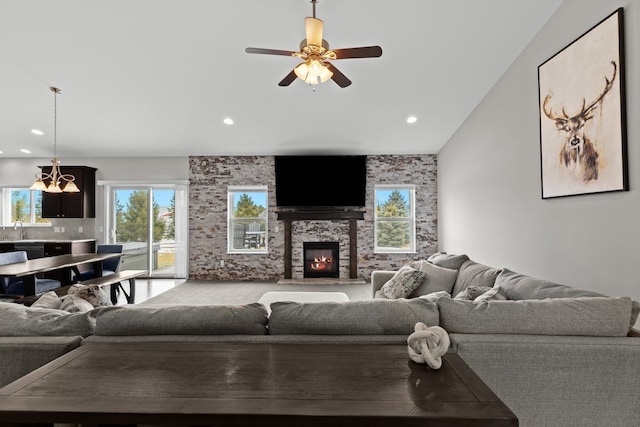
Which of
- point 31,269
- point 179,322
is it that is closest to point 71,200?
point 31,269

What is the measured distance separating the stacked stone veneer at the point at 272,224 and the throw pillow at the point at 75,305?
5.04 metres

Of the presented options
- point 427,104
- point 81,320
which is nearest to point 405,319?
point 81,320

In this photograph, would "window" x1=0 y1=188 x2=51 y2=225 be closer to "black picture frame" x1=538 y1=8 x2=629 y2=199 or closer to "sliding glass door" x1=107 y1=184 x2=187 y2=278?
"sliding glass door" x1=107 y1=184 x2=187 y2=278

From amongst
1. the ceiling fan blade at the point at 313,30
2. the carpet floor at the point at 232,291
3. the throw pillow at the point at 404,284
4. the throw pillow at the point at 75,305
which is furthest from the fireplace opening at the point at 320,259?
the throw pillow at the point at 75,305

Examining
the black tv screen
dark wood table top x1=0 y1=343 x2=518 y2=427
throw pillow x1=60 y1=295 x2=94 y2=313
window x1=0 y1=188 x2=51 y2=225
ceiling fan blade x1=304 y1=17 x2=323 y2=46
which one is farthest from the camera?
window x1=0 y1=188 x2=51 y2=225

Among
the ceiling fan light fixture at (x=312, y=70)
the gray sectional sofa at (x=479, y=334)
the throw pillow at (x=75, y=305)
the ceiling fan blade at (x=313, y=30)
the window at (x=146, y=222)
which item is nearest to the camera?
the gray sectional sofa at (x=479, y=334)

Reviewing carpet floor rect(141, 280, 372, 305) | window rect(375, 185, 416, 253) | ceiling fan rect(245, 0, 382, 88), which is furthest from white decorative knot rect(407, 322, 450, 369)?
window rect(375, 185, 416, 253)

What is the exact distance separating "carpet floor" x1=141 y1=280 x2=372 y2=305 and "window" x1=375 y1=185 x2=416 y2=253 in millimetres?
1080

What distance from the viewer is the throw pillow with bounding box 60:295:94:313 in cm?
190

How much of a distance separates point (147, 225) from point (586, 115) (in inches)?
299

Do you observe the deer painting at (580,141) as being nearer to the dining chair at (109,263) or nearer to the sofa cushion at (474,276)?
the sofa cushion at (474,276)

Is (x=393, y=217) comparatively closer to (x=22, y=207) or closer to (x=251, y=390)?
(x=251, y=390)

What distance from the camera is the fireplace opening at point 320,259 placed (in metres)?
7.05

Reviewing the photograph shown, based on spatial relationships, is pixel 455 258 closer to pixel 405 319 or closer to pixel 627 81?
pixel 627 81
